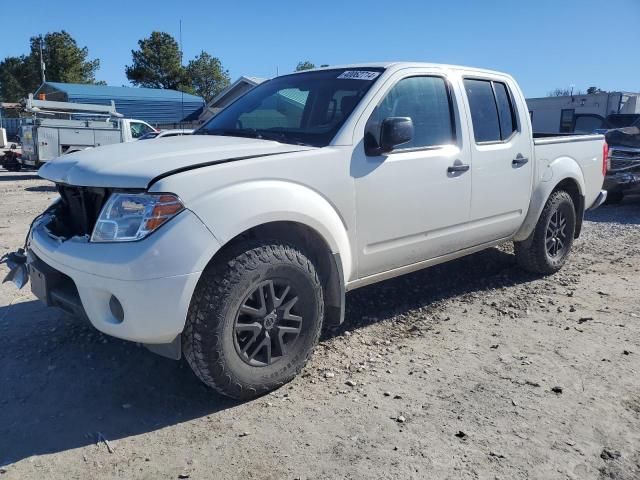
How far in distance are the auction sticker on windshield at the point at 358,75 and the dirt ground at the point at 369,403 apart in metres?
1.83

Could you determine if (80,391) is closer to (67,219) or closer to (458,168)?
(67,219)

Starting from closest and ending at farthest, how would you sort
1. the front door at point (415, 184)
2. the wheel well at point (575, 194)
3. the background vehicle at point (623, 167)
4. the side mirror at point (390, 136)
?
1. the side mirror at point (390, 136)
2. the front door at point (415, 184)
3. the wheel well at point (575, 194)
4. the background vehicle at point (623, 167)

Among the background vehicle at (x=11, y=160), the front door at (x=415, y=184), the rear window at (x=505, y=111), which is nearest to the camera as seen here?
the front door at (x=415, y=184)

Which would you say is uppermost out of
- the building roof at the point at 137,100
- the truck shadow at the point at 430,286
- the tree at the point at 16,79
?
the tree at the point at 16,79

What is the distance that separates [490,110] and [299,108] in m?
1.69

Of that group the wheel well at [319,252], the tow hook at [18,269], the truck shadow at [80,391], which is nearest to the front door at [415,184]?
the wheel well at [319,252]

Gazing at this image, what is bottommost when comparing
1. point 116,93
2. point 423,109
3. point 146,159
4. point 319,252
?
point 319,252

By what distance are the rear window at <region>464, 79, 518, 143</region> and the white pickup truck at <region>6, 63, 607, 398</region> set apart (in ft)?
0.06

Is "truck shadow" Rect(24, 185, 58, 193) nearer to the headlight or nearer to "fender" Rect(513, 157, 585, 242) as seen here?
"fender" Rect(513, 157, 585, 242)

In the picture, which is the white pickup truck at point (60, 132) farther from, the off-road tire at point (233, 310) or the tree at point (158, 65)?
the tree at point (158, 65)

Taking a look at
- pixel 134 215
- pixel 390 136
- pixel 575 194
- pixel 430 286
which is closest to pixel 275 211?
pixel 134 215

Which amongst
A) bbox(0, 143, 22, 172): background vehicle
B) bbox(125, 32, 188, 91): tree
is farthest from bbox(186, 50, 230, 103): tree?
bbox(0, 143, 22, 172): background vehicle

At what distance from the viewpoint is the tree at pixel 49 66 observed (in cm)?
4725

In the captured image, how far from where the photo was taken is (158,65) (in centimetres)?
5169
